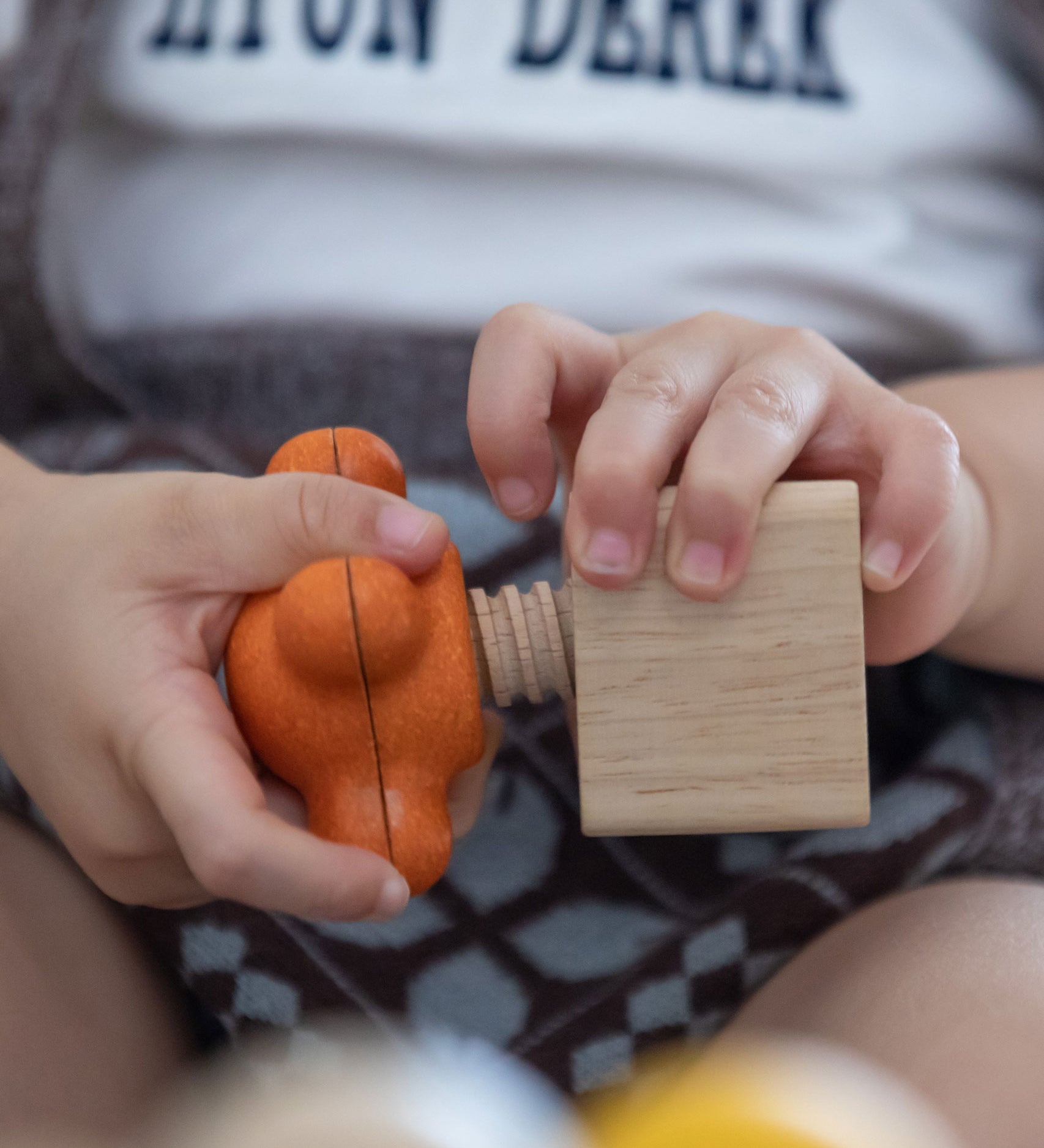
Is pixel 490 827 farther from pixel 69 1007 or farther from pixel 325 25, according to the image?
pixel 325 25

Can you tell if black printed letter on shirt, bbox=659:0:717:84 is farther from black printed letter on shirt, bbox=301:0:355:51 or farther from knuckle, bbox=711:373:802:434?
knuckle, bbox=711:373:802:434

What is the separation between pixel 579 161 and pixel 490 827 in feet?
1.13

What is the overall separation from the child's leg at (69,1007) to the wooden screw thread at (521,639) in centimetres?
19

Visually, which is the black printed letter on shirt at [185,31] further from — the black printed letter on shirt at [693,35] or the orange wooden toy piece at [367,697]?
the orange wooden toy piece at [367,697]

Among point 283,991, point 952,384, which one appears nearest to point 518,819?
point 283,991

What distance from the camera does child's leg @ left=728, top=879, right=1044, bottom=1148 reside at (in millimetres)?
283

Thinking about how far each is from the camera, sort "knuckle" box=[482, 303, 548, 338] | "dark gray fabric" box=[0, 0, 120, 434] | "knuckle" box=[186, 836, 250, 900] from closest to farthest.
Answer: "knuckle" box=[186, 836, 250, 900] → "knuckle" box=[482, 303, 548, 338] → "dark gray fabric" box=[0, 0, 120, 434]

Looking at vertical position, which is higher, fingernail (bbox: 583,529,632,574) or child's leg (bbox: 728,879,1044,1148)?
fingernail (bbox: 583,529,632,574)

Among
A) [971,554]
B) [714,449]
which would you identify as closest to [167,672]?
[714,449]

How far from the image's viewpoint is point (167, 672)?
0.27 metres

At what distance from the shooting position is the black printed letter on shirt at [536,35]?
53 cm

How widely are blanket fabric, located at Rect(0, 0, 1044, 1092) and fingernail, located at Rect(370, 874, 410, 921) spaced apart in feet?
0.50

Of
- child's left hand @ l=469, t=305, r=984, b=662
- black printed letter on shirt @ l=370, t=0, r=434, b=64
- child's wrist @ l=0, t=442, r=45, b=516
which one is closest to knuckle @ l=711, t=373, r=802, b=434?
child's left hand @ l=469, t=305, r=984, b=662

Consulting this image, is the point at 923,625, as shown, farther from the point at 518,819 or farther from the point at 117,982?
the point at 117,982
